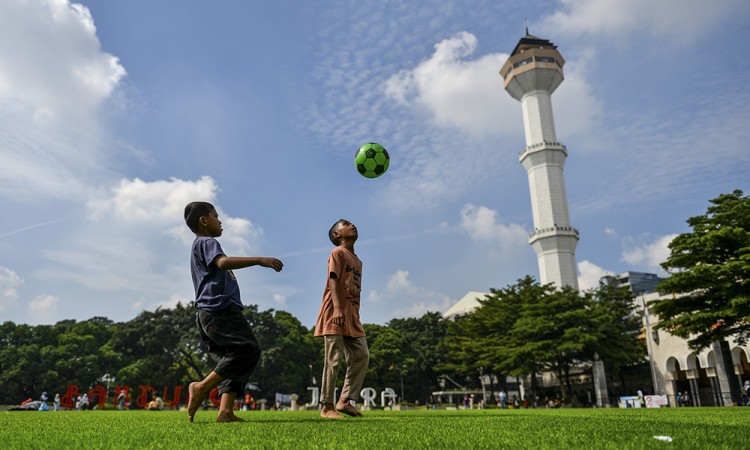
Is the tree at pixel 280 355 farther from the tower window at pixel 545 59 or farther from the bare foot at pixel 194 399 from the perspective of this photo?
the tower window at pixel 545 59

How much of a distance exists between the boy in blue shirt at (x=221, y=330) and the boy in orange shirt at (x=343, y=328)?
124cm

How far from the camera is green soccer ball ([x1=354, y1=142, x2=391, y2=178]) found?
26.3 ft

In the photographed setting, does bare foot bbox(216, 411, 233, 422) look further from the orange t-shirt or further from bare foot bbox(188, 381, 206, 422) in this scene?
the orange t-shirt

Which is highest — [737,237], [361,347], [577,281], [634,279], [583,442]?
[634,279]

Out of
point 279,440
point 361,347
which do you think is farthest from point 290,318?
point 279,440

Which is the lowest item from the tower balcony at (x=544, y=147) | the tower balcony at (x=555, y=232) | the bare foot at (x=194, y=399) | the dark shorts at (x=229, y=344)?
the bare foot at (x=194, y=399)

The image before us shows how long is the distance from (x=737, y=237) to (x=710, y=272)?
1921 mm

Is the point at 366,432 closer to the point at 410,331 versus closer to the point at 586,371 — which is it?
the point at 586,371

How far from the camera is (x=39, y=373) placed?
4275 cm

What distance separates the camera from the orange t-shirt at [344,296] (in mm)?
5879

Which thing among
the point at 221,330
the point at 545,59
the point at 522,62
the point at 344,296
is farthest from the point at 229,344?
the point at 545,59

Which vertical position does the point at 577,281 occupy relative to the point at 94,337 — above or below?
above

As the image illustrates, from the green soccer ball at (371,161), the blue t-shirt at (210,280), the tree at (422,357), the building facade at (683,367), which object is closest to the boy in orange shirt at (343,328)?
the blue t-shirt at (210,280)

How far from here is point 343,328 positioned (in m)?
5.84
